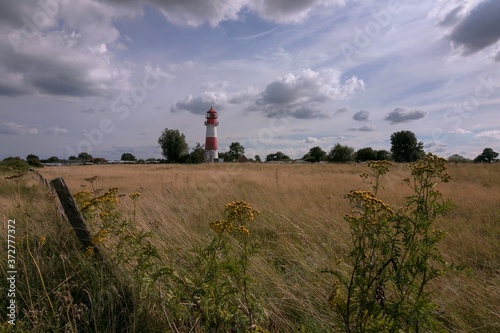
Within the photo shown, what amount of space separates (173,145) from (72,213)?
69.5 meters

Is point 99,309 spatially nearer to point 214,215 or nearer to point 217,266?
point 217,266

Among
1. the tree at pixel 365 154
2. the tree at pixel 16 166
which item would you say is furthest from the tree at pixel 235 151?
the tree at pixel 16 166

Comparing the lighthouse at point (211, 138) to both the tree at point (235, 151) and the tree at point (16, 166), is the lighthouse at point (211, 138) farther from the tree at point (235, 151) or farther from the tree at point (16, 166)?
the tree at point (16, 166)

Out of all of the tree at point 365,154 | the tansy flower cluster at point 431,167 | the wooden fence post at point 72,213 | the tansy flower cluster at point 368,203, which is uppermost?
the tree at point 365,154

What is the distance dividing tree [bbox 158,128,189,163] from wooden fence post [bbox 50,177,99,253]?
222 ft

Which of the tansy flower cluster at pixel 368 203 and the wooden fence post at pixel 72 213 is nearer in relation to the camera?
the tansy flower cluster at pixel 368 203

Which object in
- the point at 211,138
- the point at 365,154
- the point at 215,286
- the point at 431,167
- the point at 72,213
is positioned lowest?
the point at 215,286

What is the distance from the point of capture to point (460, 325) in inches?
98.3

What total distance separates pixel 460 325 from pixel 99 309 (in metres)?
3.20

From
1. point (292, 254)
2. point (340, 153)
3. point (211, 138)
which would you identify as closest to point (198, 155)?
point (211, 138)

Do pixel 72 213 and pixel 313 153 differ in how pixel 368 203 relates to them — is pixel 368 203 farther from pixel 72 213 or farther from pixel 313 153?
pixel 313 153

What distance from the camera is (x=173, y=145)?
70.8 metres

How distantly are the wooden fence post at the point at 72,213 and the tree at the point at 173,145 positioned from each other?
222ft

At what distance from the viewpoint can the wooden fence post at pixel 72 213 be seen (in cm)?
340
